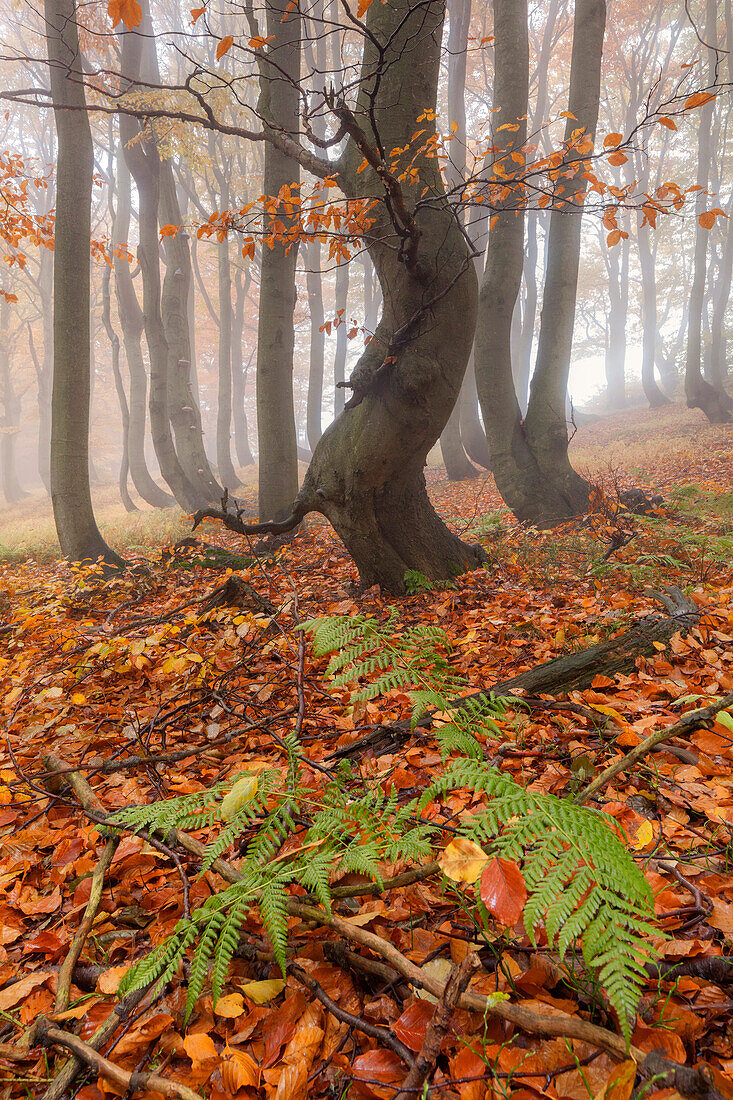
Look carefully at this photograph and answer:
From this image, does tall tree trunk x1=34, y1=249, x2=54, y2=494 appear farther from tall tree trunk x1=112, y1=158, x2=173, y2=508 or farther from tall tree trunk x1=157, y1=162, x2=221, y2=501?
tall tree trunk x1=157, y1=162, x2=221, y2=501

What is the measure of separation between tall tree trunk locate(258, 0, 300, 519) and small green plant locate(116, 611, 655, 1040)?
602 cm

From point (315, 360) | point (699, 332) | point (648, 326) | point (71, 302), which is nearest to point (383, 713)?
point (71, 302)

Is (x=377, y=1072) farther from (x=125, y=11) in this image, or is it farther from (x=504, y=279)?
(x=504, y=279)

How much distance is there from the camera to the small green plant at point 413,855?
953 millimetres

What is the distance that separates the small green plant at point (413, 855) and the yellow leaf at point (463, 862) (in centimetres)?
6

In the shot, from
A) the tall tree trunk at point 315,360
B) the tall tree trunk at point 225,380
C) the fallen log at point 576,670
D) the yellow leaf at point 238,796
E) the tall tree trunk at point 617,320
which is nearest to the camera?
the yellow leaf at point 238,796

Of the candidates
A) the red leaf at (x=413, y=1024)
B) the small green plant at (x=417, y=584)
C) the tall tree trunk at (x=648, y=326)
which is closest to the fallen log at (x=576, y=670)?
the red leaf at (x=413, y=1024)

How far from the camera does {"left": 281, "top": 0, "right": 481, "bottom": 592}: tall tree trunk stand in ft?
14.0

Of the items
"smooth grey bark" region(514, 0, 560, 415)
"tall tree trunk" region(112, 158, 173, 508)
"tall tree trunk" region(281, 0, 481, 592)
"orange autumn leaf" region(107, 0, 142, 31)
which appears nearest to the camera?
"orange autumn leaf" region(107, 0, 142, 31)

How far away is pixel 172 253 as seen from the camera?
11.4 meters

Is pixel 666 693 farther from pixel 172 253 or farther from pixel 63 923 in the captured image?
Result: pixel 172 253

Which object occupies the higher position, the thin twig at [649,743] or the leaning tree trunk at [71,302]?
the leaning tree trunk at [71,302]

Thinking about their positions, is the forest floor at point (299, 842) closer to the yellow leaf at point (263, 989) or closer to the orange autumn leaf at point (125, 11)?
the yellow leaf at point (263, 989)

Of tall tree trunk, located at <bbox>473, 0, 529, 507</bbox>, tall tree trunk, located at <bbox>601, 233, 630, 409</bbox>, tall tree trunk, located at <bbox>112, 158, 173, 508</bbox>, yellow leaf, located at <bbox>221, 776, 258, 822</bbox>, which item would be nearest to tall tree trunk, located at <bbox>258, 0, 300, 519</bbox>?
tall tree trunk, located at <bbox>473, 0, 529, 507</bbox>
